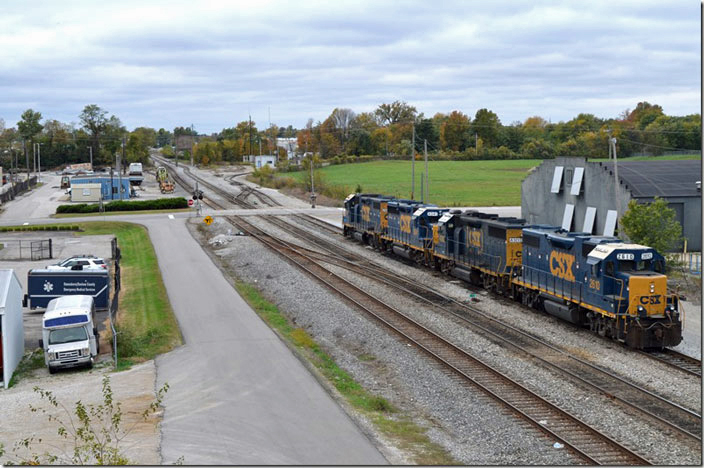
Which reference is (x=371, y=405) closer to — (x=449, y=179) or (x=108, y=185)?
(x=108, y=185)

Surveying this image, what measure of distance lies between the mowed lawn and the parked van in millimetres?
67901

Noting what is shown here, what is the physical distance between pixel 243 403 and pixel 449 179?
116m

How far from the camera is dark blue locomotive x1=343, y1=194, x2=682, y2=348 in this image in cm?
2677

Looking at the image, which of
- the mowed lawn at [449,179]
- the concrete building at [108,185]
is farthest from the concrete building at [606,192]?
the concrete building at [108,185]

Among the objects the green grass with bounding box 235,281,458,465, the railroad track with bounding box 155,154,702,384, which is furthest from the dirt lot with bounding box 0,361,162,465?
the railroad track with bounding box 155,154,702,384

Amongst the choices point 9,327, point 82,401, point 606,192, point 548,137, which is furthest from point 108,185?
point 548,137

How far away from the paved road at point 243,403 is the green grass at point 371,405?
841 mm

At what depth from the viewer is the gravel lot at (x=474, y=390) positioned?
18297mm

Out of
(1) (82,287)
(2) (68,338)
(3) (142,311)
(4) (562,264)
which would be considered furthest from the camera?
(1) (82,287)

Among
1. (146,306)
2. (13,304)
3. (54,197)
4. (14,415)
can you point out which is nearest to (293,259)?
(146,306)

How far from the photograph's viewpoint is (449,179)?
441 ft

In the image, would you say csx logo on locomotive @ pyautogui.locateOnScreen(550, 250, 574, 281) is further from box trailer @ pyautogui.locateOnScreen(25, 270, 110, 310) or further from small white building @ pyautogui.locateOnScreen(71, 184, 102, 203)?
small white building @ pyautogui.locateOnScreen(71, 184, 102, 203)

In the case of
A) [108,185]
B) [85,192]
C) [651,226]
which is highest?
[108,185]

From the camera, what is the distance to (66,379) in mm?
27016
